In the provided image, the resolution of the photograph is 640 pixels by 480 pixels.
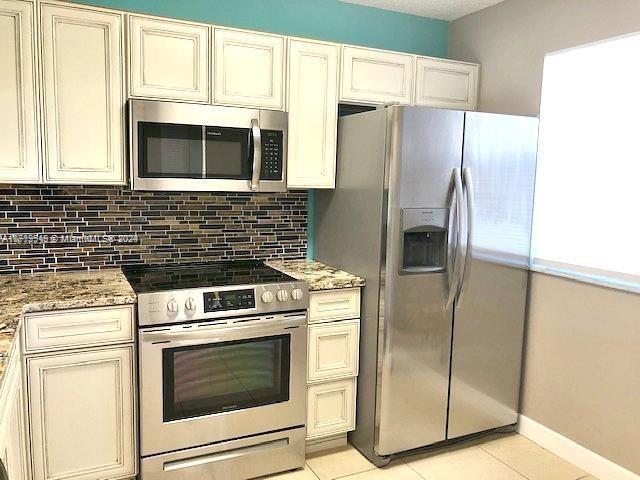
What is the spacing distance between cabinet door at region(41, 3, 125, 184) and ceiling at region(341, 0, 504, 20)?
1518 mm

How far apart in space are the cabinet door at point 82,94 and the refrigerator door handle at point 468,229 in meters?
1.65

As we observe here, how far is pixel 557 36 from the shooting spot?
2.87m

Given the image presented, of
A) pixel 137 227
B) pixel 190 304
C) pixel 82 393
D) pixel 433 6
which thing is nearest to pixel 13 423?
pixel 82 393

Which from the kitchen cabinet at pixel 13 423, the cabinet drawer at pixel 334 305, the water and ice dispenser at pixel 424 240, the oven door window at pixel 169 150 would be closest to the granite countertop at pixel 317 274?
the cabinet drawer at pixel 334 305

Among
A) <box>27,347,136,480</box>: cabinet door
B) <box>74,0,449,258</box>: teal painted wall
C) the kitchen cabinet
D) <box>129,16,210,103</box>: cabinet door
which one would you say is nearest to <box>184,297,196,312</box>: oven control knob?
<box>27,347,136,480</box>: cabinet door

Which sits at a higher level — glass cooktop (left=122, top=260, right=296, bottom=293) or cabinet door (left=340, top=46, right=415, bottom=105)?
cabinet door (left=340, top=46, right=415, bottom=105)

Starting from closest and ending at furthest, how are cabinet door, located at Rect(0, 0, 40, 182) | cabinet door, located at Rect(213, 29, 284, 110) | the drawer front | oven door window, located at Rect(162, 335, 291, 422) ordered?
cabinet door, located at Rect(0, 0, 40, 182), oven door window, located at Rect(162, 335, 291, 422), cabinet door, located at Rect(213, 29, 284, 110), the drawer front

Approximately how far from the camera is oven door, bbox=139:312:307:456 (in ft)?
7.79

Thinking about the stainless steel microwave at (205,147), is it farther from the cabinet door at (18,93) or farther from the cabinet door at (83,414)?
the cabinet door at (83,414)

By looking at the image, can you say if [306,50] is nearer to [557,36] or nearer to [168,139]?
[168,139]

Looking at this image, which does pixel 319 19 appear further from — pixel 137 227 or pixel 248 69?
pixel 137 227

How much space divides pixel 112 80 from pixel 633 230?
2484 millimetres

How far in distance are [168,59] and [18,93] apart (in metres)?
0.65

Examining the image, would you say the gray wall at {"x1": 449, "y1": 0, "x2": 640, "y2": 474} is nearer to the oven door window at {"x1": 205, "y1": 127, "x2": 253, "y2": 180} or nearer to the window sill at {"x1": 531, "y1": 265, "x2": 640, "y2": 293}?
the window sill at {"x1": 531, "y1": 265, "x2": 640, "y2": 293}
